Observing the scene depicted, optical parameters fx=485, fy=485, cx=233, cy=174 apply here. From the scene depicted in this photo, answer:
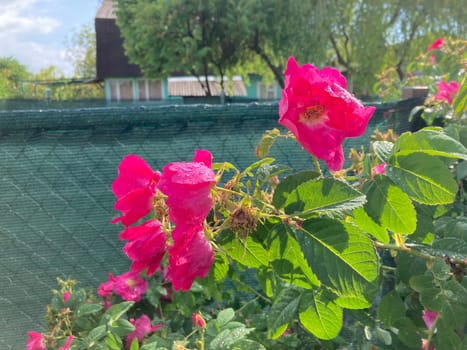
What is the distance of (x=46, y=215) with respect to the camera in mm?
1482

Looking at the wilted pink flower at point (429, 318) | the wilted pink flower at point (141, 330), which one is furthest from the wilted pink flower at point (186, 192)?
the wilted pink flower at point (141, 330)

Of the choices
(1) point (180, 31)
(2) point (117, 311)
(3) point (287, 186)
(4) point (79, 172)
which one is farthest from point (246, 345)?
(1) point (180, 31)

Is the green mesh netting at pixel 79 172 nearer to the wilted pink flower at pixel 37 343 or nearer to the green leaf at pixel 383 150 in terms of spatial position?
the wilted pink flower at pixel 37 343

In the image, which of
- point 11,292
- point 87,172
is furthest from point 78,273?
point 87,172

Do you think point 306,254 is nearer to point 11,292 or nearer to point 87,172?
point 87,172

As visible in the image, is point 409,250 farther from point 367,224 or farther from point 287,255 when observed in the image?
point 287,255

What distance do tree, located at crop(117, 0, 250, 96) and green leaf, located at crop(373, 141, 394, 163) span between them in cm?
1184

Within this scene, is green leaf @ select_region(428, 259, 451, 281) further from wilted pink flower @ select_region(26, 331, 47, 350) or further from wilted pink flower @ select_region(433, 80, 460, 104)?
wilted pink flower @ select_region(433, 80, 460, 104)

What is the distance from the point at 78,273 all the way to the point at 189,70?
12195 millimetres

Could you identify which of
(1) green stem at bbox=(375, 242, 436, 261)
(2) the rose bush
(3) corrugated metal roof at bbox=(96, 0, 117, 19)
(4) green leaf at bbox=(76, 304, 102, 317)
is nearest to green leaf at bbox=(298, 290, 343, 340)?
(2) the rose bush

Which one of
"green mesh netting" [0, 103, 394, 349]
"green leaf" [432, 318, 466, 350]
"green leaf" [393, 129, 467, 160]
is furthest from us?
"green mesh netting" [0, 103, 394, 349]

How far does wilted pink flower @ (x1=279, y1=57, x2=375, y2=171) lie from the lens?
529mm

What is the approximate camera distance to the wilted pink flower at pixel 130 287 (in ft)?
3.96

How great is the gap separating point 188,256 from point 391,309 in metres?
Answer: 0.44
